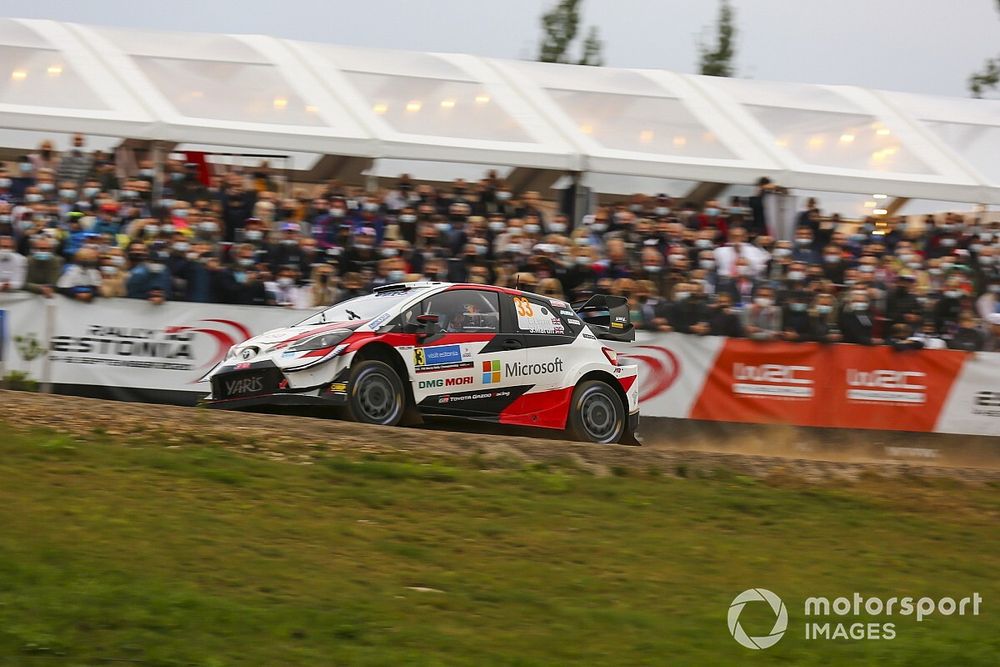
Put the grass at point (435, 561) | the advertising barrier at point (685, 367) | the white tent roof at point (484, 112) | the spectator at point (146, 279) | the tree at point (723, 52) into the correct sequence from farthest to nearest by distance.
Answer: the tree at point (723, 52) → the white tent roof at point (484, 112) → the spectator at point (146, 279) → the advertising barrier at point (685, 367) → the grass at point (435, 561)

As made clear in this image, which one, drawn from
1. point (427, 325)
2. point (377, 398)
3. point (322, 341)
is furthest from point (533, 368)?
point (322, 341)

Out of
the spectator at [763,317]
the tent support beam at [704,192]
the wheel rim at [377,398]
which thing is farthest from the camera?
the tent support beam at [704,192]

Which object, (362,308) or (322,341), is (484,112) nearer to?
(362,308)

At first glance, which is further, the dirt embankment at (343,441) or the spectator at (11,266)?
the spectator at (11,266)

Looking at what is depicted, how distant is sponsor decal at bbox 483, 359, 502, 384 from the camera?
42.7 ft

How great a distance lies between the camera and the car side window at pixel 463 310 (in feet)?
41.8

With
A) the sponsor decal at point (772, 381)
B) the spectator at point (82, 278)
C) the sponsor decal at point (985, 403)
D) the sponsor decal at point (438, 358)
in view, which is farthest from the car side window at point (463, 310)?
the sponsor decal at point (985, 403)

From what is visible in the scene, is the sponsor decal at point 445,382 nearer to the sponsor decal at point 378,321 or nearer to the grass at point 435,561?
the sponsor decal at point 378,321

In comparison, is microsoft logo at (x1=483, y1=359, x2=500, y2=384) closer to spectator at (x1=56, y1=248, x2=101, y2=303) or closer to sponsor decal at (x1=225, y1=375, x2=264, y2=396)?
sponsor decal at (x1=225, y1=375, x2=264, y2=396)

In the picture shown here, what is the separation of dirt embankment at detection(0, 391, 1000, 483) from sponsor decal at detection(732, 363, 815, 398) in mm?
4097

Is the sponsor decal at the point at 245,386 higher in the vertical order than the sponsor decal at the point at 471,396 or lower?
higher

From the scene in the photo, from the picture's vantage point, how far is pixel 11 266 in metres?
14.6

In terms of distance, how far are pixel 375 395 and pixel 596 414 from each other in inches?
101

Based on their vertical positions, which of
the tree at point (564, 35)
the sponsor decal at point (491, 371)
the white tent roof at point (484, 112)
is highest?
the tree at point (564, 35)
